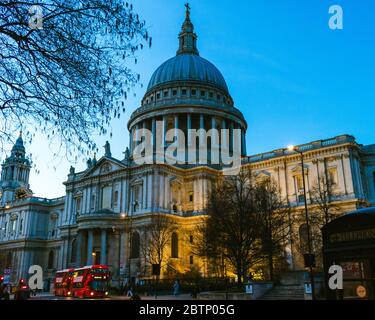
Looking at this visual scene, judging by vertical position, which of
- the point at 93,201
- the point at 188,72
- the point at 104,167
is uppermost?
the point at 188,72

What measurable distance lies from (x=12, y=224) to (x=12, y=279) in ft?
44.1

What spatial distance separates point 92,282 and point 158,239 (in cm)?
1371

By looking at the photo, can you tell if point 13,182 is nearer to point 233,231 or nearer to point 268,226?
point 233,231

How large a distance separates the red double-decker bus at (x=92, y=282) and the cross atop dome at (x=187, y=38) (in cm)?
6932

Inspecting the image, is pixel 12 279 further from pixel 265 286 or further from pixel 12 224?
pixel 265 286

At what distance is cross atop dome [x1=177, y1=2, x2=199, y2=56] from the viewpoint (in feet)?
324

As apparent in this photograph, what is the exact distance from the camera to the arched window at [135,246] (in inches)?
2298

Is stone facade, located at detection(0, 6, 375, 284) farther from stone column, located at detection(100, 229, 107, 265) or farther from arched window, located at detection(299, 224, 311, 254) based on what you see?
arched window, located at detection(299, 224, 311, 254)

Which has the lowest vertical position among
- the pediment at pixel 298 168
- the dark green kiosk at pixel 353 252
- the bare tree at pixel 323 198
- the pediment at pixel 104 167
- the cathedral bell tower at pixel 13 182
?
the dark green kiosk at pixel 353 252

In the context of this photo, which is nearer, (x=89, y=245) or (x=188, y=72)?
(x=89, y=245)

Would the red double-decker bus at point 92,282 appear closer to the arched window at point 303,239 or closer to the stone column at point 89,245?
the stone column at point 89,245

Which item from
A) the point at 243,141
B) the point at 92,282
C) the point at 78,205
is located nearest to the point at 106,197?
the point at 78,205

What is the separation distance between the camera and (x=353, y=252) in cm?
1085

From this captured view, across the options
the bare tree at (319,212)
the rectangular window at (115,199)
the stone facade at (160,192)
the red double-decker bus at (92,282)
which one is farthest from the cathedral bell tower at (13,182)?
the bare tree at (319,212)
